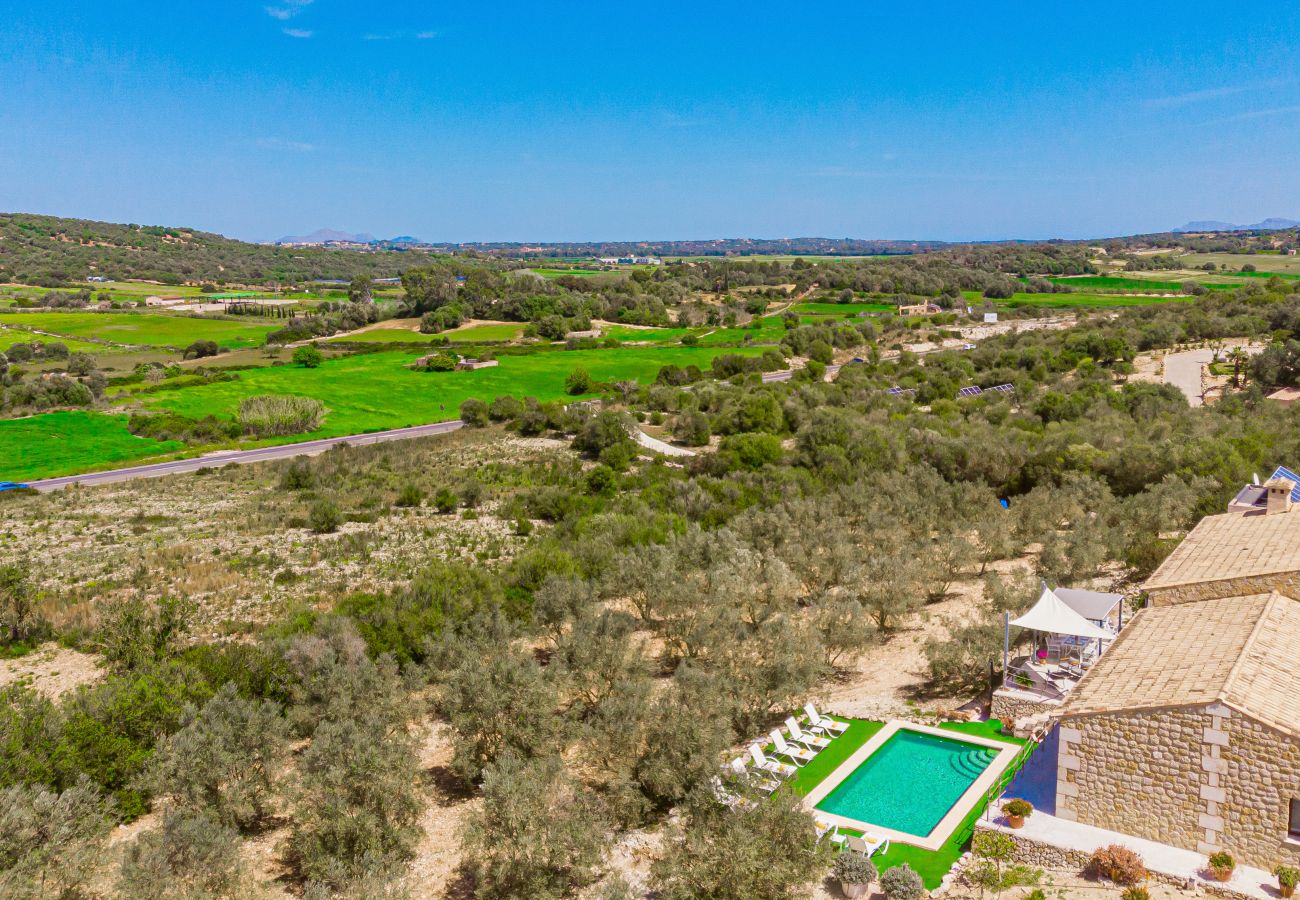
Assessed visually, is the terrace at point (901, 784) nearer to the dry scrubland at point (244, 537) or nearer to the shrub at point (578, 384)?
the dry scrubland at point (244, 537)

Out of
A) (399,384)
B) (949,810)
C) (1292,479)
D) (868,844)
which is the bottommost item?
(399,384)

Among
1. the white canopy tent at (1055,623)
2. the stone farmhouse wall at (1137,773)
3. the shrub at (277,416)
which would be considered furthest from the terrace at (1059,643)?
the shrub at (277,416)

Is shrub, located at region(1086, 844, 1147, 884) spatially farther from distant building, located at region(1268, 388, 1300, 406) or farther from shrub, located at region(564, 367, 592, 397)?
shrub, located at region(564, 367, 592, 397)

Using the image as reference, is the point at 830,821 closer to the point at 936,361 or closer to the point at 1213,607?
the point at 1213,607

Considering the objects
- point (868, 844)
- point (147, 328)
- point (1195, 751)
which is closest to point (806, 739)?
point (868, 844)

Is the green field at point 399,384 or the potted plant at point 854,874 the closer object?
the potted plant at point 854,874

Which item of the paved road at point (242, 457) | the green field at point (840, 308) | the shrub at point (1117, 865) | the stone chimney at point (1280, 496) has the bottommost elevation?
the paved road at point (242, 457)

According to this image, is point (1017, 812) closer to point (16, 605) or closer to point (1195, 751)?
point (1195, 751)

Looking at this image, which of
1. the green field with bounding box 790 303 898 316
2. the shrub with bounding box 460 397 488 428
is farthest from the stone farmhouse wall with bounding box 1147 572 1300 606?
the green field with bounding box 790 303 898 316
